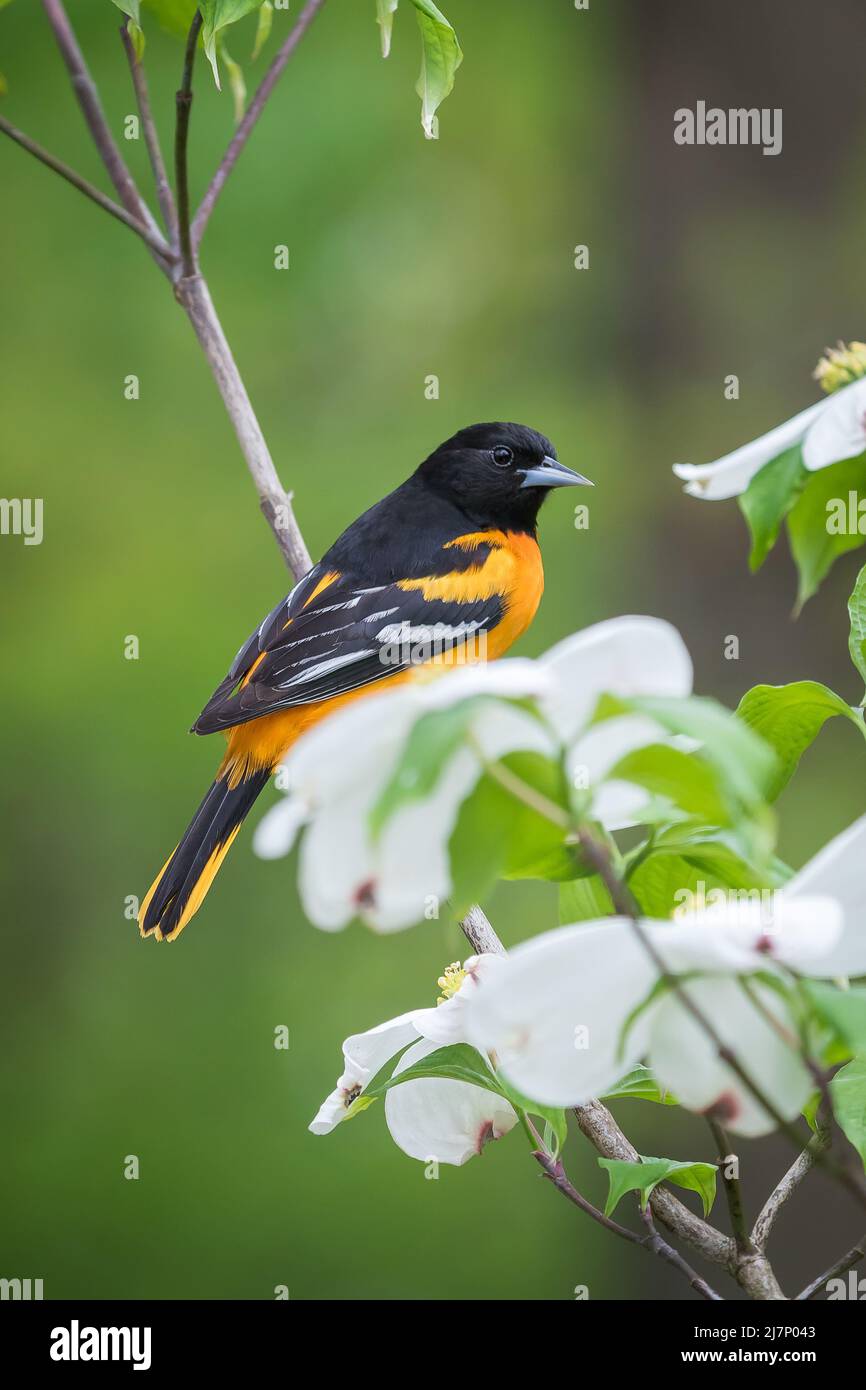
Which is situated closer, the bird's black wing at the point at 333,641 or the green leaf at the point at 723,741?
the green leaf at the point at 723,741

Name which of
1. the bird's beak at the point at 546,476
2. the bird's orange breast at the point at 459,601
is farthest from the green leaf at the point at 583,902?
the bird's beak at the point at 546,476

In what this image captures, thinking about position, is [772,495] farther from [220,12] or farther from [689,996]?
[220,12]

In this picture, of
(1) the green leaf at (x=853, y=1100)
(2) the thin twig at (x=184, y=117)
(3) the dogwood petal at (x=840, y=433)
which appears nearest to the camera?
(3) the dogwood petal at (x=840, y=433)

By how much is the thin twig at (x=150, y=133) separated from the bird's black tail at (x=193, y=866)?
750 millimetres

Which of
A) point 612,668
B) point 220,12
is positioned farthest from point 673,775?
point 220,12

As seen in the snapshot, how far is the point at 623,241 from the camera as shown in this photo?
11.0 feet

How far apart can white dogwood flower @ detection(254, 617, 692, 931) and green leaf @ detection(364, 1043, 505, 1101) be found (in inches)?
12.1

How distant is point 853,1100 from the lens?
0.56m

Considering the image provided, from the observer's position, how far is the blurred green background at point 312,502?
10.0 feet

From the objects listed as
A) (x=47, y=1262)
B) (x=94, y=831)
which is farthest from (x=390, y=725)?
(x=47, y=1262)

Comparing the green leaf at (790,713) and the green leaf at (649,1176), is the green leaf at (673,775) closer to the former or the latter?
the green leaf at (790,713)

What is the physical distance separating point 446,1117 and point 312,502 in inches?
97.6

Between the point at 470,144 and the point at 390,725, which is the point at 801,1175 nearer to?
the point at 390,725

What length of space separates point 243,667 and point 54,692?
1.47 m
